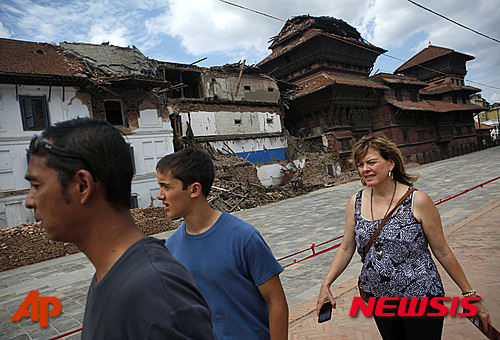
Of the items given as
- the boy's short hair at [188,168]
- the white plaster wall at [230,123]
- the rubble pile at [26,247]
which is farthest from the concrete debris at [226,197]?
the boy's short hair at [188,168]

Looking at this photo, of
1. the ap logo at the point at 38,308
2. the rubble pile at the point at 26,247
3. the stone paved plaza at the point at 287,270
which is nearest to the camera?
the stone paved plaza at the point at 287,270

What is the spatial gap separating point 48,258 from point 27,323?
838 centimetres

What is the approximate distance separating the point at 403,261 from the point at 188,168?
1712 millimetres

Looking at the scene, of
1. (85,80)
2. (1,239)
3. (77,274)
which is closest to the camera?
(77,274)

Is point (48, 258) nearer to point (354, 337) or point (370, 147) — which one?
point (354, 337)

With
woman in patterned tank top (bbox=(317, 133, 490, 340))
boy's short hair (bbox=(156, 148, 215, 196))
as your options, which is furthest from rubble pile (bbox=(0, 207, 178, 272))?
woman in patterned tank top (bbox=(317, 133, 490, 340))

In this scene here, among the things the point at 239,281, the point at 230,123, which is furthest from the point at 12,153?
the point at 239,281

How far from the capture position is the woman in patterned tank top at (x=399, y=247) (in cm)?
229

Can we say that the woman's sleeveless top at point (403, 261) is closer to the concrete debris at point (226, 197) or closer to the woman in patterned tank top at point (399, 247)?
the woman in patterned tank top at point (399, 247)

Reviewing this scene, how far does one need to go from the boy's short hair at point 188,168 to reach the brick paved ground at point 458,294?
255cm

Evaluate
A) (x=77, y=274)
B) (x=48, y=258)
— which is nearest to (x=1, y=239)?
(x=48, y=258)

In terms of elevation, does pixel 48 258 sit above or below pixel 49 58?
below

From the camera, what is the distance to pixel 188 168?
2.43 m

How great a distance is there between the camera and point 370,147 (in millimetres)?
2668
